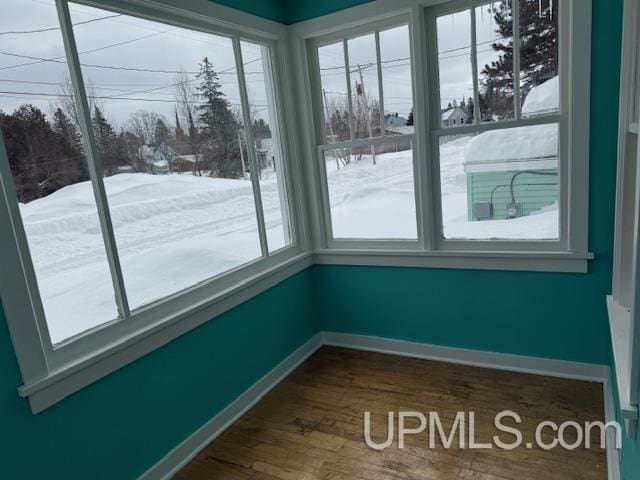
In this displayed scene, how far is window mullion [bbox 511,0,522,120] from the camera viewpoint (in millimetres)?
2352

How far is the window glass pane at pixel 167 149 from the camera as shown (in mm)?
1935

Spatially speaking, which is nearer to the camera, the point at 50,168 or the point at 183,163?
the point at 50,168

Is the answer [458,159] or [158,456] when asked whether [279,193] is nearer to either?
[458,159]

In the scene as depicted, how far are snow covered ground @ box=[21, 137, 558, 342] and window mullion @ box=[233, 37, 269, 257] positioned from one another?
0.05m

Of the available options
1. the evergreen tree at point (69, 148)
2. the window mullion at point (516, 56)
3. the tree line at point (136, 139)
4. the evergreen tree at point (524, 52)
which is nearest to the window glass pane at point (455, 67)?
the evergreen tree at point (524, 52)

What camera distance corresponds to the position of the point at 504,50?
2.42 meters

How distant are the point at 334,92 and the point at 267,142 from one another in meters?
0.58

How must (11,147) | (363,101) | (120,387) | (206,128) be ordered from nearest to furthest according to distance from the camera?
(11,147)
(120,387)
(206,128)
(363,101)

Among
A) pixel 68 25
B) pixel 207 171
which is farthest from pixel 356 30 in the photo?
pixel 68 25

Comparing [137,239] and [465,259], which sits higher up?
[137,239]

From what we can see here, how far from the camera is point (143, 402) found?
2.00 metres

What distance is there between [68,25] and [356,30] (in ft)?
5.64

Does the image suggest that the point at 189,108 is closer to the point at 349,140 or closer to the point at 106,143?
the point at 106,143

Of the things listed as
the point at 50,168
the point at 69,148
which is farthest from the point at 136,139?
the point at 50,168
